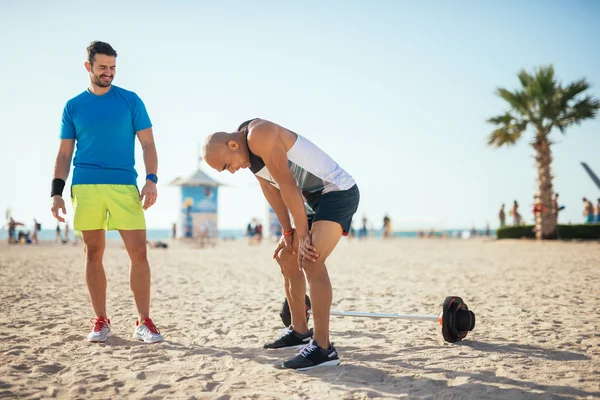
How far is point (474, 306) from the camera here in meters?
5.13

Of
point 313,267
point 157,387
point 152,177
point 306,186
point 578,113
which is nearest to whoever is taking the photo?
point 157,387

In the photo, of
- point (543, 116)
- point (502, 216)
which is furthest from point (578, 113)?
point (502, 216)

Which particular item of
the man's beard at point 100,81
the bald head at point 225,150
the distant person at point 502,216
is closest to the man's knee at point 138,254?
the bald head at point 225,150

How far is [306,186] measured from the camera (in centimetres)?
310

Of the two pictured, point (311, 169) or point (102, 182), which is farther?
point (102, 182)

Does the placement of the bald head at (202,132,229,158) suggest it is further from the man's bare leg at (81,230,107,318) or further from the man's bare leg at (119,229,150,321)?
→ the man's bare leg at (81,230,107,318)

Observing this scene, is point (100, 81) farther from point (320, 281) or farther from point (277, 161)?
point (320, 281)

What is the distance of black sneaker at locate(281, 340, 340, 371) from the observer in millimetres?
2803

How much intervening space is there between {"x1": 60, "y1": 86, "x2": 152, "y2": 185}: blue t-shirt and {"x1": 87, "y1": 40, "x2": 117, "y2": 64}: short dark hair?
0.28m

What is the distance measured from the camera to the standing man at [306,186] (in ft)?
9.00

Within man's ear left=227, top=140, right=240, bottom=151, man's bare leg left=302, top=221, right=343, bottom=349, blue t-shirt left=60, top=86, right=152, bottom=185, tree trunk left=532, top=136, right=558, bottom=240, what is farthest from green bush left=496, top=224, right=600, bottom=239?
man's ear left=227, top=140, right=240, bottom=151

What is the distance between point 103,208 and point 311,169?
66.7 inches

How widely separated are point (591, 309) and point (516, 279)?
115 inches

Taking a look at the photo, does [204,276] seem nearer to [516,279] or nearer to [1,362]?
[516,279]
